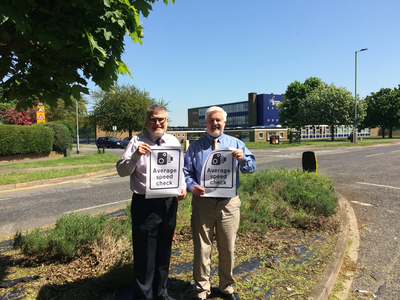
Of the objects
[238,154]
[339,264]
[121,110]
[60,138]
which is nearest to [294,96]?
[121,110]

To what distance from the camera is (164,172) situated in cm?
281

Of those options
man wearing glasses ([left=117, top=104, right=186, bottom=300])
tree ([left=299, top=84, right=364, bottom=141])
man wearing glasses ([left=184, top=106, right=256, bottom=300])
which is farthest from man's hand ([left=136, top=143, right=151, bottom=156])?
tree ([left=299, top=84, right=364, bottom=141])

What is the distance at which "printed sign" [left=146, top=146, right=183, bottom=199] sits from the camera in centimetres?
270

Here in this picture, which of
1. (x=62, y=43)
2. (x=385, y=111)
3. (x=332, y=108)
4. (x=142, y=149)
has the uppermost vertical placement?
(x=385, y=111)

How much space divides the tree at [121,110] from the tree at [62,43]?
123ft

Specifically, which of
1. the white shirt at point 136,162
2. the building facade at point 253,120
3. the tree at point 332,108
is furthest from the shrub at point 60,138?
the tree at point 332,108

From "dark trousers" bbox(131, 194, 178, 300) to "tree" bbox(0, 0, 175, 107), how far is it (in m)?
1.36

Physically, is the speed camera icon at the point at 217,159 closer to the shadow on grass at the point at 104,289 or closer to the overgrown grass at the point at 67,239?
the shadow on grass at the point at 104,289

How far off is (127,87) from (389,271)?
4132cm

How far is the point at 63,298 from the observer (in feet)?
9.19

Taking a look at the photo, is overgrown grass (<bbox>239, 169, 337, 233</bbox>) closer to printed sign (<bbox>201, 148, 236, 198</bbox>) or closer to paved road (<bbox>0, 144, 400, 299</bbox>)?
paved road (<bbox>0, 144, 400, 299</bbox>)

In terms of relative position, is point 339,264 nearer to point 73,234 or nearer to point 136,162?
point 136,162

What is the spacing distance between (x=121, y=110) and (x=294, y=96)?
34249 mm

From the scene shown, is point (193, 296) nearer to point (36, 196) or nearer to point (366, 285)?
point (366, 285)
